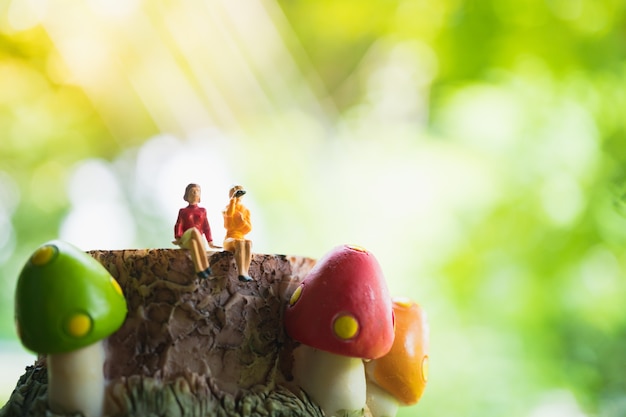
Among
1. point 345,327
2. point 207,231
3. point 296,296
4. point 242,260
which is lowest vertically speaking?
point 345,327

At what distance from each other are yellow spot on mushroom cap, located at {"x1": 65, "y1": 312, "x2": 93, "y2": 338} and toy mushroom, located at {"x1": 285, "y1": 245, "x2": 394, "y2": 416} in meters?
0.58

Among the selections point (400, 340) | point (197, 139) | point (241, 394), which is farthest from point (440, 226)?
point (241, 394)

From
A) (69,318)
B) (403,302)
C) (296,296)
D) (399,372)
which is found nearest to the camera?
(69,318)

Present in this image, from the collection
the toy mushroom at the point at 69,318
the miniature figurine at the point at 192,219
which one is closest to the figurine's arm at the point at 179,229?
the miniature figurine at the point at 192,219

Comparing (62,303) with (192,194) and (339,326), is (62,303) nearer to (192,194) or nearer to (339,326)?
(192,194)

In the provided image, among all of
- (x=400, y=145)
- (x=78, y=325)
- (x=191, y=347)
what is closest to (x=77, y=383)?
(x=78, y=325)

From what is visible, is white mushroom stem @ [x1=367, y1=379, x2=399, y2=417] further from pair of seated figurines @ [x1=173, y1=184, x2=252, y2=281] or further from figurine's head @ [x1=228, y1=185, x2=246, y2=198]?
figurine's head @ [x1=228, y1=185, x2=246, y2=198]

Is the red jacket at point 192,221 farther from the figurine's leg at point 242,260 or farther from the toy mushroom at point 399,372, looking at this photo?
the toy mushroom at point 399,372

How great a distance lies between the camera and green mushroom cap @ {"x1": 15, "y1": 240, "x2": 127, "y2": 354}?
5.29 feet

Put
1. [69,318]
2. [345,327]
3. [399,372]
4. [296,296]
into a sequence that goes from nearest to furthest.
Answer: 1. [69,318]
2. [345,327]
3. [296,296]
4. [399,372]

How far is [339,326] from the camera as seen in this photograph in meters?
1.78

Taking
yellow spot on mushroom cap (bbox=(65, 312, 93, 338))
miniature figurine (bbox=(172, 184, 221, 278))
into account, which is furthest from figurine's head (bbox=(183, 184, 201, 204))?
yellow spot on mushroom cap (bbox=(65, 312, 93, 338))

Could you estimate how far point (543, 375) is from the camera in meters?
4.52

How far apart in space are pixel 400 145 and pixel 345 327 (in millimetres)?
2884
